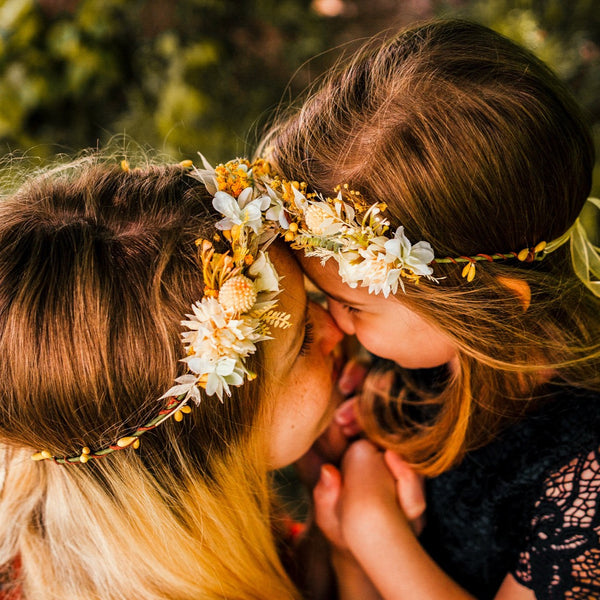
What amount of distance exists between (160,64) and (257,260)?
3.48 meters

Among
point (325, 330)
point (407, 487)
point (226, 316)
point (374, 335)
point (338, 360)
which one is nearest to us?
point (226, 316)

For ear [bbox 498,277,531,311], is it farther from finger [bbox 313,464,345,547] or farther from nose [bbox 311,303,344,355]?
finger [bbox 313,464,345,547]

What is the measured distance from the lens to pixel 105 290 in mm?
1148

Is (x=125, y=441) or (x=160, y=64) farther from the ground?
(x=160, y=64)

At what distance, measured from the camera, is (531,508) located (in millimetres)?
1572

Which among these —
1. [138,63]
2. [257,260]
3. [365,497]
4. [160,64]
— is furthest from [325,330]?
[138,63]

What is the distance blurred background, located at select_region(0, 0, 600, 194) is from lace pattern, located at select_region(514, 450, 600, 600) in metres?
2.94

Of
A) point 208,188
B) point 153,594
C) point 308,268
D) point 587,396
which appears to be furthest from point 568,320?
point 153,594

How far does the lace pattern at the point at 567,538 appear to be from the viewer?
1.38 m

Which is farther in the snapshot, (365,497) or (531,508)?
(365,497)

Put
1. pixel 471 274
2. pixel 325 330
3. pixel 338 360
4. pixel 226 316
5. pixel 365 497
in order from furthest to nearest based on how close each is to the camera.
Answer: pixel 338 360 < pixel 365 497 < pixel 325 330 < pixel 471 274 < pixel 226 316

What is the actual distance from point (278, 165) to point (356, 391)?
45.2 inches

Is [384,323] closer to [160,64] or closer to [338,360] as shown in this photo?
[338,360]

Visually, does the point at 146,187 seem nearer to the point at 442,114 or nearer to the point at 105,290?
the point at 105,290
